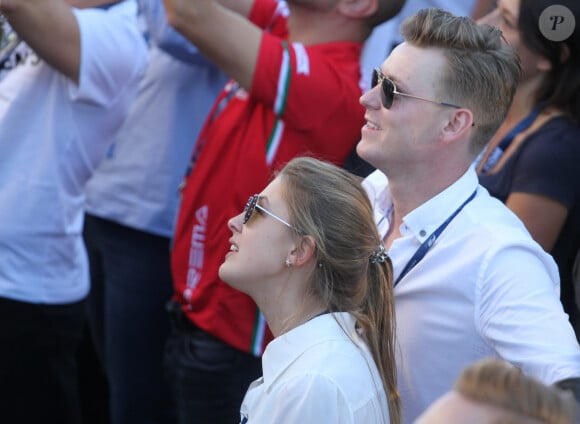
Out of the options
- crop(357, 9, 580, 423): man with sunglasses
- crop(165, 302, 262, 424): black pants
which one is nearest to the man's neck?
crop(357, 9, 580, 423): man with sunglasses

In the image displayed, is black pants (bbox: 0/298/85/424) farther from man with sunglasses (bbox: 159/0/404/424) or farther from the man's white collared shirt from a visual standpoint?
the man's white collared shirt

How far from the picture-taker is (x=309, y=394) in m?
1.67

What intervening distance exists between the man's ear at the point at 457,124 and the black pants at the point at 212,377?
3.26ft

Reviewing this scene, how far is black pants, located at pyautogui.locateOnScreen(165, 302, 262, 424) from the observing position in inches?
106

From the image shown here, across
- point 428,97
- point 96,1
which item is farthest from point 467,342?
point 96,1

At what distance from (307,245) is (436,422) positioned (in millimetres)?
967

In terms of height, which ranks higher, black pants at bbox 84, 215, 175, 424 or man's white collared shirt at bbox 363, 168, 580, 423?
man's white collared shirt at bbox 363, 168, 580, 423

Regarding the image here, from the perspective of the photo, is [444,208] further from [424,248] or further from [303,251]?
[303,251]

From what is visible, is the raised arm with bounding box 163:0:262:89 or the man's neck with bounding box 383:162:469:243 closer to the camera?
the man's neck with bounding box 383:162:469:243

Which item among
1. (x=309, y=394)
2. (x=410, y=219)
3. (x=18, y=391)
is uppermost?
(x=410, y=219)

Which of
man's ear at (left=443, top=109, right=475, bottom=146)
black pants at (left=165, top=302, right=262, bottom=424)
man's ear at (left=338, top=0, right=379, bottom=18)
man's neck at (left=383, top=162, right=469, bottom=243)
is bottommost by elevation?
black pants at (left=165, top=302, right=262, bottom=424)

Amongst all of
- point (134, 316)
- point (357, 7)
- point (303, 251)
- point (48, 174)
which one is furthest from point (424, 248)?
point (134, 316)

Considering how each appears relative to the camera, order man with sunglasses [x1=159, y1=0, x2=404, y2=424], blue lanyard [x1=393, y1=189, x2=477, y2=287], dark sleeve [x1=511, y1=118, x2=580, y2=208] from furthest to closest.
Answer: man with sunglasses [x1=159, y1=0, x2=404, y2=424], dark sleeve [x1=511, y1=118, x2=580, y2=208], blue lanyard [x1=393, y1=189, x2=477, y2=287]

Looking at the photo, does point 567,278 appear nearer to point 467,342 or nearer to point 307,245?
point 467,342
